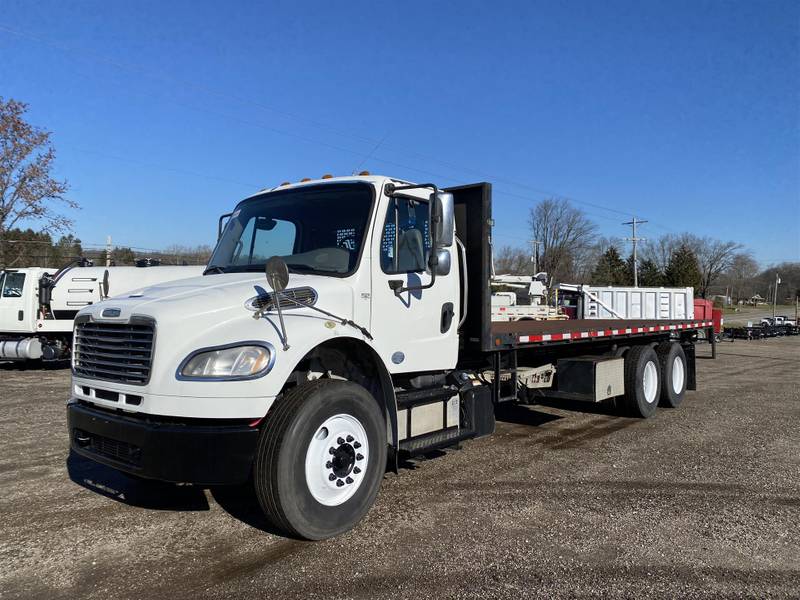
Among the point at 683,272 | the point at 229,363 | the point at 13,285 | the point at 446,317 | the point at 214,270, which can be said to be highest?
the point at 683,272

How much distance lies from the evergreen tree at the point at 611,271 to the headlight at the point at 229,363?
68.1m

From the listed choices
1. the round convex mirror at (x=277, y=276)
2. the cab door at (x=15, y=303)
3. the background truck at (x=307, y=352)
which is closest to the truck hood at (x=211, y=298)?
the background truck at (x=307, y=352)

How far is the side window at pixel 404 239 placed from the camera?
4781mm

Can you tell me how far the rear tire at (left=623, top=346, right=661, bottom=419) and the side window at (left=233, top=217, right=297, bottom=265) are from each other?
5.78 meters

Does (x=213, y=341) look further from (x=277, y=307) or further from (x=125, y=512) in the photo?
(x=125, y=512)

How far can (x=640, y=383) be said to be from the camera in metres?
8.66

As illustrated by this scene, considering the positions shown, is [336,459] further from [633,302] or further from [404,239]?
[633,302]

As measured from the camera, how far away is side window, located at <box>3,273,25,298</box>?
618 inches

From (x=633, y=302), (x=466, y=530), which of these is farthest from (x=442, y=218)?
(x=633, y=302)

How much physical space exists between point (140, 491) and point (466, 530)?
287 cm

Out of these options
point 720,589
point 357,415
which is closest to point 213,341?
point 357,415

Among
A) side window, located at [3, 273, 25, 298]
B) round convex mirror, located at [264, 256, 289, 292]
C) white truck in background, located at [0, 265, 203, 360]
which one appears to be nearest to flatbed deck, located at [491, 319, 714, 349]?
round convex mirror, located at [264, 256, 289, 292]

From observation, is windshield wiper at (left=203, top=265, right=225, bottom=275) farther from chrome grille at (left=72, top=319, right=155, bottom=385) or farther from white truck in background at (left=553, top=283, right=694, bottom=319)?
white truck in background at (left=553, top=283, right=694, bottom=319)

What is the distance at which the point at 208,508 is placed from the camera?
15.9 ft
